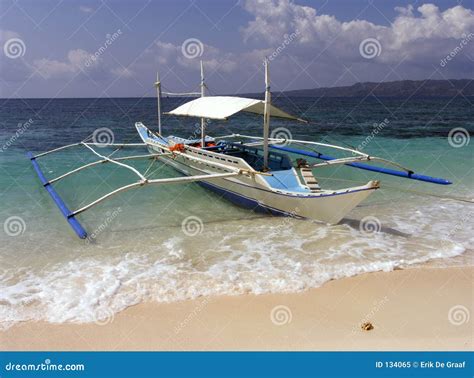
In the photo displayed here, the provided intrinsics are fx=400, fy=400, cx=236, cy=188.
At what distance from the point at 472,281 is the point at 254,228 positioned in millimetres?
4262

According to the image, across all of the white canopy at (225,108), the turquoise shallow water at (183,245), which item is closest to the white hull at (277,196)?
the turquoise shallow water at (183,245)

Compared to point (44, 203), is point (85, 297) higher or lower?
lower

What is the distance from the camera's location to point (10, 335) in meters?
5.07

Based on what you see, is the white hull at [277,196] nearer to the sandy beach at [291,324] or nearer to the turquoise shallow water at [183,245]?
the turquoise shallow water at [183,245]

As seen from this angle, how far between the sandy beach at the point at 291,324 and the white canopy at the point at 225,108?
5.21 m

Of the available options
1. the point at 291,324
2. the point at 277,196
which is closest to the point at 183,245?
the point at 277,196

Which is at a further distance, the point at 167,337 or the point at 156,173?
the point at 156,173

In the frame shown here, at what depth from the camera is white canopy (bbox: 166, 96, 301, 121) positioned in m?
9.82

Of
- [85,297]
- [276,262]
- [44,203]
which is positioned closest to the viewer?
[85,297]

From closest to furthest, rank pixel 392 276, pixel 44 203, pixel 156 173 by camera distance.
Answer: pixel 392 276 → pixel 44 203 → pixel 156 173

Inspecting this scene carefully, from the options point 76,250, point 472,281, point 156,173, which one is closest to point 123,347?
point 76,250

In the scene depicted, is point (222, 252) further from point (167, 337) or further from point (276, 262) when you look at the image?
point (167, 337)

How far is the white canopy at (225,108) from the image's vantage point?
32.2 ft

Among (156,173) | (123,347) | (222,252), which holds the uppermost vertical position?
(156,173)
